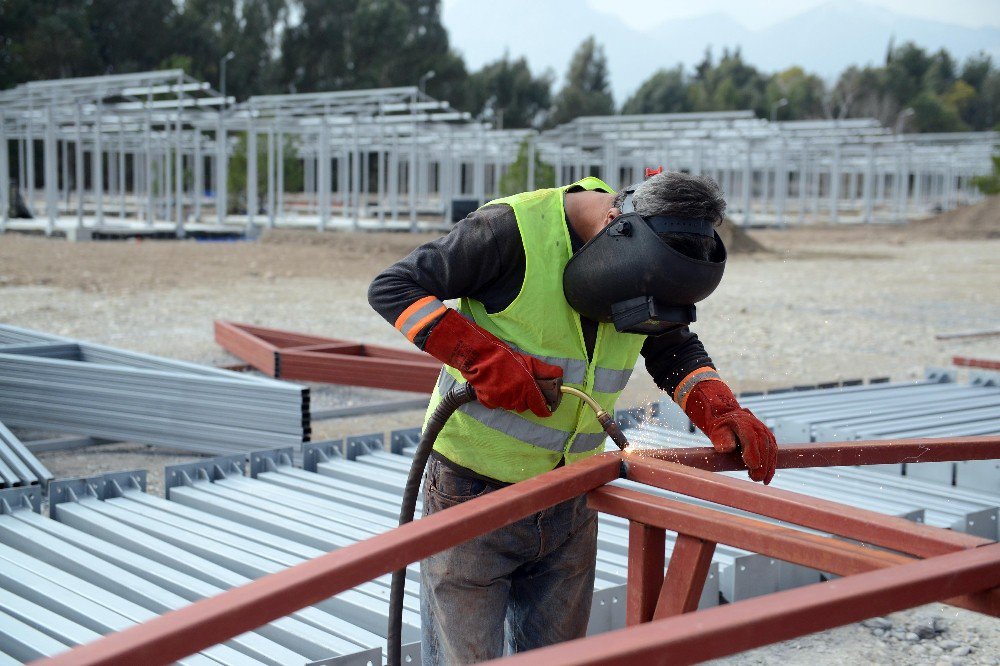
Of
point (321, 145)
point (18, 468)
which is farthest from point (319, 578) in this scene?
point (321, 145)

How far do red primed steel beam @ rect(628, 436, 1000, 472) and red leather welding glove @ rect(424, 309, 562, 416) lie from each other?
1.21 ft

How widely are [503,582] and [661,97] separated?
79331mm

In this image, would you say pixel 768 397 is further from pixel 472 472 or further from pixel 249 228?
pixel 249 228

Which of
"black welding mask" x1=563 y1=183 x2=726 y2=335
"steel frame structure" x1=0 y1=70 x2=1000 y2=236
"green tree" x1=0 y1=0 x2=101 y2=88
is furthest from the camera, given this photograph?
"green tree" x1=0 y1=0 x2=101 y2=88

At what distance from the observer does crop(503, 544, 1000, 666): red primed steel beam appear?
1505 mm

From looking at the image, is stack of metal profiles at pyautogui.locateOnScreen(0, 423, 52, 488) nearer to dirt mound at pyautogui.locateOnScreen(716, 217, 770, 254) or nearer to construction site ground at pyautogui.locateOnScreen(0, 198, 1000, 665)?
construction site ground at pyautogui.locateOnScreen(0, 198, 1000, 665)

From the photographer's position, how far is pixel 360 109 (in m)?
23.7

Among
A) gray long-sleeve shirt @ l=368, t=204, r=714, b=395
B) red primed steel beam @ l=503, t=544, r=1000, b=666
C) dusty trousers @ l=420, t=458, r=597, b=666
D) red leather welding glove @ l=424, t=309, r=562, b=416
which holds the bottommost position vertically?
dusty trousers @ l=420, t=458, r=597, b=666

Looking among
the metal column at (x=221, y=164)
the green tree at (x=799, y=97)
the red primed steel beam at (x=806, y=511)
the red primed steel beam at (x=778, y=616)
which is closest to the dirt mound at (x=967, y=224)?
the metal column at (x=221, y=164)

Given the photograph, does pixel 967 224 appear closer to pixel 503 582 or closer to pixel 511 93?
pixel 511 93

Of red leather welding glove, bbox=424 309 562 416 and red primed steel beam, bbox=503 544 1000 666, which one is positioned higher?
red leather welding glove, bbox=424 309 562 416

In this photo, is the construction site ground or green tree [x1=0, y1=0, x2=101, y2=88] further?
green tree [x1=0, y1=0, x2=101, y2=88]

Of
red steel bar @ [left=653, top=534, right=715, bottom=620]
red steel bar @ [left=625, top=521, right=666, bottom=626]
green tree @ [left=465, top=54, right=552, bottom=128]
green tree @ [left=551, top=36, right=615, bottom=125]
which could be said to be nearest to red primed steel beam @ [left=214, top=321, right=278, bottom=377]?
red steel bar @ [left=625, top=521, right=666, bottom=626]

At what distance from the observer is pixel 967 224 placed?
3753 cm
